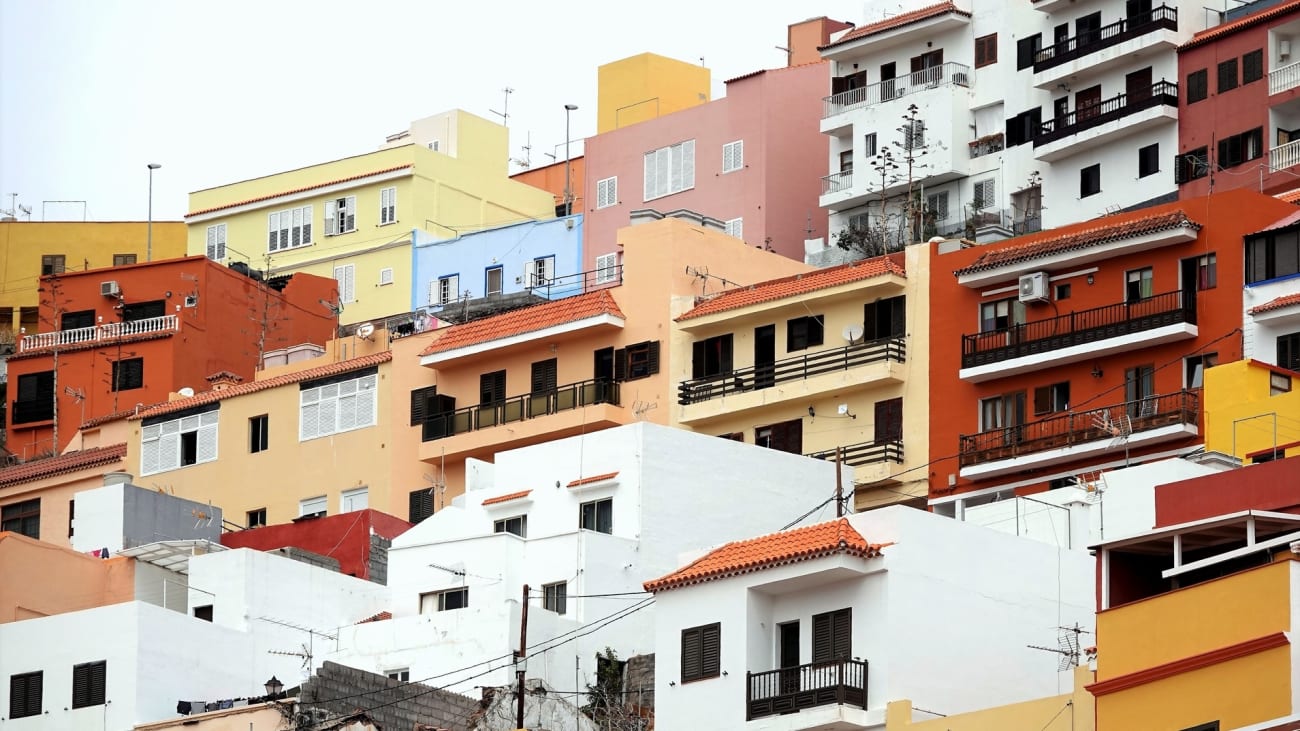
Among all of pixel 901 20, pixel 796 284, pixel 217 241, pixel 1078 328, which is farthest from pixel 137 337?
pixel 1078 328

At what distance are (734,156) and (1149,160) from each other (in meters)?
14.9

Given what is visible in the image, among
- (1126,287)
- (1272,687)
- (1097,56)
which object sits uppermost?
(1097,56)

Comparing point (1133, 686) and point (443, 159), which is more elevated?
point (443, 159)

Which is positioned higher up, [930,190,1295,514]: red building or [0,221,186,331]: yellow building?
[0,221,186,331]: yellow building

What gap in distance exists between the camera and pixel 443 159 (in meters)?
91.9

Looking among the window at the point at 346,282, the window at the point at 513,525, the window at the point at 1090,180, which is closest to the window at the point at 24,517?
the window at the point at 346,282

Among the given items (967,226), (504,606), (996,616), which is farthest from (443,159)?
(996,616)

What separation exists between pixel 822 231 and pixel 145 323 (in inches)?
860

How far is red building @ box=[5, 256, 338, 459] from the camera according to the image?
272 feet

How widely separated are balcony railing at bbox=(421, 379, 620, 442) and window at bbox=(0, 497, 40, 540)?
42.5 ft

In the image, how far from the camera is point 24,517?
77.0m

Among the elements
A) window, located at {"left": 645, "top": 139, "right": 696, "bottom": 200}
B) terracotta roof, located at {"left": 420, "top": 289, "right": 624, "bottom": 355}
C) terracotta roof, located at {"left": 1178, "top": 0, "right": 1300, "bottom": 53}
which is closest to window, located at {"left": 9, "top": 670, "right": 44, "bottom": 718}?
terracotta roof, located at {"left": 420, "top": 289, "right": 624, "bottom": 355}

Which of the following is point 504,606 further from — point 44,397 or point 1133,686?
point 44,397

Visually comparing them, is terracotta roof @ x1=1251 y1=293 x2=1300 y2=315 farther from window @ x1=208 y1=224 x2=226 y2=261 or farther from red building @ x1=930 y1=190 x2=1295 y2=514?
window @ x1=208 y1=224 x2=226 y2=261
